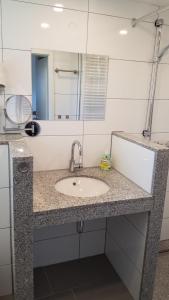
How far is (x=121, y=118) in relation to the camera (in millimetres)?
1933

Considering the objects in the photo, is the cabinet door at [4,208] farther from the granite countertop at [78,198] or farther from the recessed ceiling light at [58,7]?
the recessed ceiling light at [58,7]

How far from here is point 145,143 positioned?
1.52 metres

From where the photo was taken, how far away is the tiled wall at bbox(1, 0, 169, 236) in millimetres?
1544

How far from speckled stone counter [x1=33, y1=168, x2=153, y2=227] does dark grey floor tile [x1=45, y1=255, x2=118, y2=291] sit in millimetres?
766

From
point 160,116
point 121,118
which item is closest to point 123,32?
point 121,118

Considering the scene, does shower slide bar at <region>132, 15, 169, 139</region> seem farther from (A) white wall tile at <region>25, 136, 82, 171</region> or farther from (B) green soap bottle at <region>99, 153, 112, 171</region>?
(A) white wall tile at <region>25, 136, 82, 171</region>

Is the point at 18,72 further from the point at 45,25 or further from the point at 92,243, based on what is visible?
the point at 92,243

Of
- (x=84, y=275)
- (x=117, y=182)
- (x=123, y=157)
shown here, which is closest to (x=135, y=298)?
(x=84, y=275)

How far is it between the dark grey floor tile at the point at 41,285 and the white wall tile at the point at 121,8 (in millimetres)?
1937

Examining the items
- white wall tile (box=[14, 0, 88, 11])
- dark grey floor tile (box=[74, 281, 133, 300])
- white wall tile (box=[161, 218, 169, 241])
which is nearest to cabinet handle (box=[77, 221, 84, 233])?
dark grey floor tile (box=[74, 281, 133, 300])

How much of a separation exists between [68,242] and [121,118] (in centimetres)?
107

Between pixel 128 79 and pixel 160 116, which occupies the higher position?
pixel 128 79

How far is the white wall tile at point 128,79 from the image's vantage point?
1.82 m

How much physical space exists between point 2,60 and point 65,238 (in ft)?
4.50
